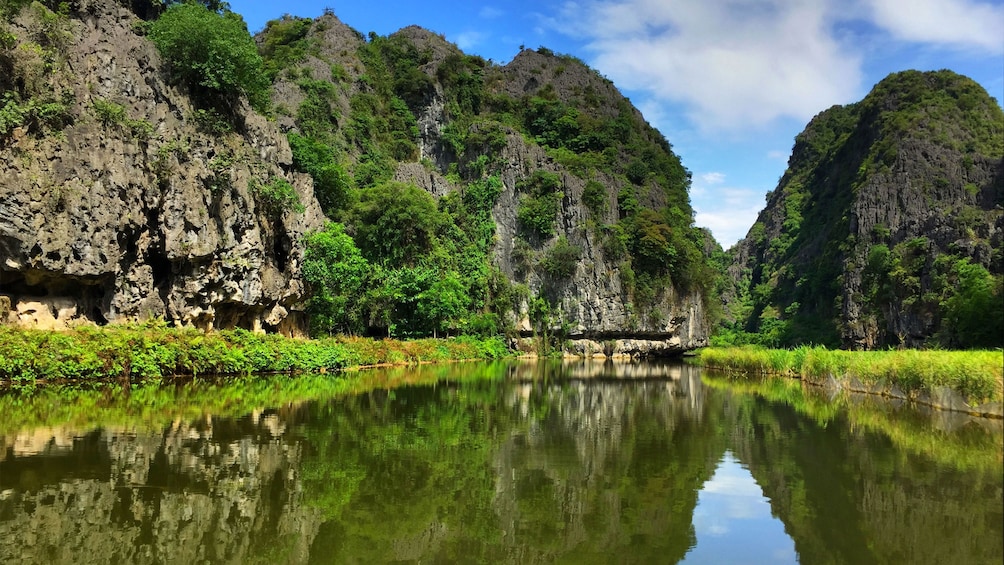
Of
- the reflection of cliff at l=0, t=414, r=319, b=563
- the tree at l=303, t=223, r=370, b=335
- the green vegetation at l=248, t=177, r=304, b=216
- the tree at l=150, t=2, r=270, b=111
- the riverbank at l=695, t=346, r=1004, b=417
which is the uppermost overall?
the tree at l=150, t=2, r=270, b=111

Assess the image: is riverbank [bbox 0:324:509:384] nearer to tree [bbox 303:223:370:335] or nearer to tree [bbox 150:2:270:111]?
tree [bbox 303:223:370:335]

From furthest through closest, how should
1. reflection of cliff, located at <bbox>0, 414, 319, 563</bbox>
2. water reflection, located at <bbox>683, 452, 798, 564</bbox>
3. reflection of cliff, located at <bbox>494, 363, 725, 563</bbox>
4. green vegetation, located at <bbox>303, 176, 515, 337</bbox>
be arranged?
green vegetation, located at <bbox>303, 176, 515, 337</bbox> → reflection of cliff, located at <bbox>494, 363, 725, 563</bbox> → water reflection, located at <bbox>683, 452, 798, 564</bbox> → reflection of cliff, located at <bbox>0, 414, 319, 563</bbox>

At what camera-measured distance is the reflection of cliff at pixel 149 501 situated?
5.53 meters

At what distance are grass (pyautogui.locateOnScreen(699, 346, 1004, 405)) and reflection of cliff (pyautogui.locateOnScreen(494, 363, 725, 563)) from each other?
6265mm

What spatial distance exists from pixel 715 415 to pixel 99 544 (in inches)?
547

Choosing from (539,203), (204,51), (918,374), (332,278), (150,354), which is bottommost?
(150,354)

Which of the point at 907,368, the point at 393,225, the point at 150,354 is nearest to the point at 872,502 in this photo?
the point at 907,368

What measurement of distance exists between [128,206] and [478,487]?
75.8 feet

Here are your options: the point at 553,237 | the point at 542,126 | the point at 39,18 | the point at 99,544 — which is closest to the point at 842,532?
the point at 99,544

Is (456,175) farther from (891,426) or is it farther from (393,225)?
(891,426)

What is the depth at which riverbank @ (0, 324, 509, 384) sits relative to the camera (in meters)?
17.9

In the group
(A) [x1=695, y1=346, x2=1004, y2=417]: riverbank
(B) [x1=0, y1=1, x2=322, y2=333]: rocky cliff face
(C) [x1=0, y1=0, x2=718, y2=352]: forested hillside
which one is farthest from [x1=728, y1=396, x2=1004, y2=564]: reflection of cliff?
(C) [x1=0, y1=0, x2=718, y2=352]: forested hillside

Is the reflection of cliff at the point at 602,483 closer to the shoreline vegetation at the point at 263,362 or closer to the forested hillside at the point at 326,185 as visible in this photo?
the shoreline vegetation at the point at 263,362

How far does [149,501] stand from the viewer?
6785 mm
